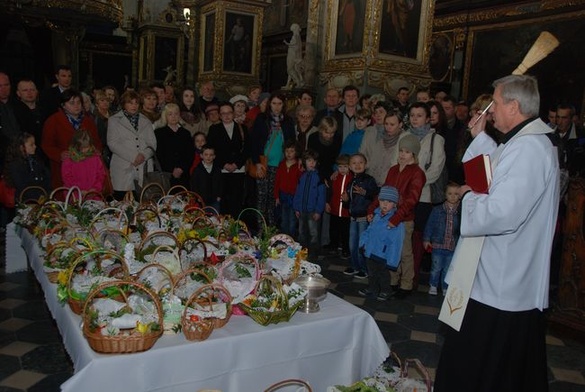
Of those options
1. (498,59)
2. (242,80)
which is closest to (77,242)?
(242,80)

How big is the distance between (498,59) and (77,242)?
13.6 metres

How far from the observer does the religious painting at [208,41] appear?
44.8 ft

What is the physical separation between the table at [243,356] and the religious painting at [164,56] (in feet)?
56.9

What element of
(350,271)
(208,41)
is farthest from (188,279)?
(208,41)

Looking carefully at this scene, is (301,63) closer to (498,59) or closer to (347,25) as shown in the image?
(347,25)

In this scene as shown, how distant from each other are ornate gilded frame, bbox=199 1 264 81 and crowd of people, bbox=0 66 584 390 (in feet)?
18.7

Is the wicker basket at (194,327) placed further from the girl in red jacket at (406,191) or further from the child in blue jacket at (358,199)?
the child in blue jacket at (358,199)

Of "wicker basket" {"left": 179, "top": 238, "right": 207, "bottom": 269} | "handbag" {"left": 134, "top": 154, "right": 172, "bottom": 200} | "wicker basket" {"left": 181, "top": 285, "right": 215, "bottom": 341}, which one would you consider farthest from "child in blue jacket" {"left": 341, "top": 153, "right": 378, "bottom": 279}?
"wicker basket" {"left": 181, "top": 285, "right": 215, "bottom": 341}

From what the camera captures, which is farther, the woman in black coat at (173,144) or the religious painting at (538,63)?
the religious painting at (538,63)

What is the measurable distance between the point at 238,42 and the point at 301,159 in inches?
316

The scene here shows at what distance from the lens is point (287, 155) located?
6.64 m

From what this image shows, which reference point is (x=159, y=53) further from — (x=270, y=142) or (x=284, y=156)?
(x=284, y=156)

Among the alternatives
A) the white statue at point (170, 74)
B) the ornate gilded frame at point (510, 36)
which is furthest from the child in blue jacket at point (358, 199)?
the white statue at point (170, 74)

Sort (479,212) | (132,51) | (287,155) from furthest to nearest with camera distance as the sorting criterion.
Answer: (132,51) → (287,155) → (479,212)
